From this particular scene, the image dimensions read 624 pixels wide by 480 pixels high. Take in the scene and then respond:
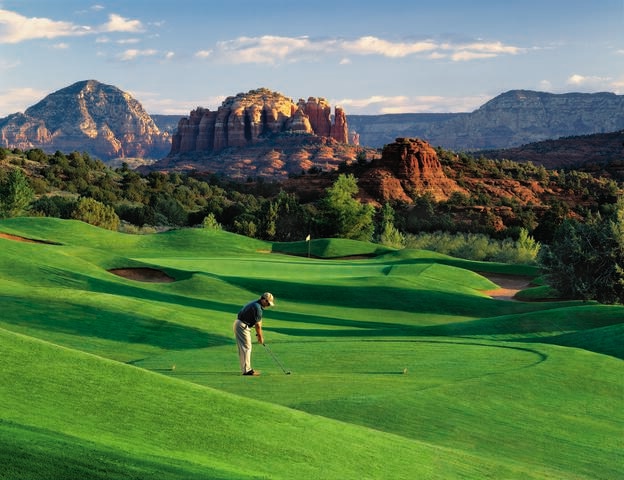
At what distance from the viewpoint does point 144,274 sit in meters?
30.3

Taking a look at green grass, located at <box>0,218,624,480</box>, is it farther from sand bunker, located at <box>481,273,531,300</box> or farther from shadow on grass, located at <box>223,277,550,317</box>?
sand bunker, located at <box>481,273,531,300</box>

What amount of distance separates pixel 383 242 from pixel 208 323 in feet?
135

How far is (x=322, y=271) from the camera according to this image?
118 ft

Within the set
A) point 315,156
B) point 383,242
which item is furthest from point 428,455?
point 315,156

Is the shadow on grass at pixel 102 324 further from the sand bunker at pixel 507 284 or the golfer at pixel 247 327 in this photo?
the sand bunker at pixel 507 284

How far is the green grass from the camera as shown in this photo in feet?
24.0

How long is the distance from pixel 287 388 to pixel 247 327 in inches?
83.6

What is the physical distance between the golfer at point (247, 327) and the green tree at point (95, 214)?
41820 mm

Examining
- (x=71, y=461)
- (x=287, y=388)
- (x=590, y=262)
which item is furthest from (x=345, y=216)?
(x=71, y=461)

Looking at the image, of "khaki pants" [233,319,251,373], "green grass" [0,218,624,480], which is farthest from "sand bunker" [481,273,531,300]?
"khaki pants" [233,319,251,373]

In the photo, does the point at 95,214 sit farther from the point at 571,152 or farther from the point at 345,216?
the point at 571,152

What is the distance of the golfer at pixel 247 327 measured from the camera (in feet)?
43.7

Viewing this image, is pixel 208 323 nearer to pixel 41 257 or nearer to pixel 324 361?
pixel 324 361

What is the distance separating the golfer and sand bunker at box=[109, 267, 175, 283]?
1669 centimetres
